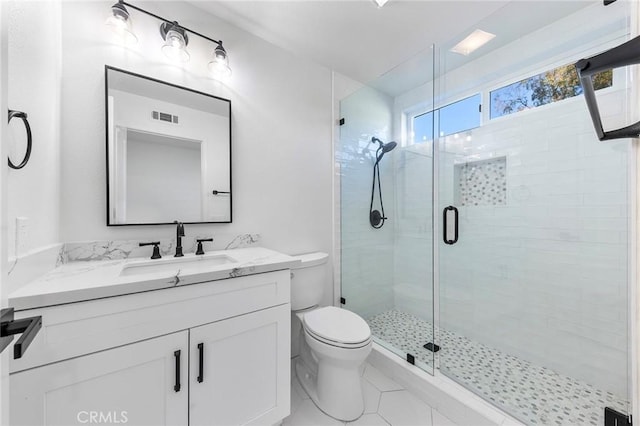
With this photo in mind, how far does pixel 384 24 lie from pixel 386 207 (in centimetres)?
143

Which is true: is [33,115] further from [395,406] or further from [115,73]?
[395,406]

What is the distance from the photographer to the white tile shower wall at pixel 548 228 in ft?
4.74

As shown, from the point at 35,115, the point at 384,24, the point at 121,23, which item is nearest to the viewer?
the point at 35,115

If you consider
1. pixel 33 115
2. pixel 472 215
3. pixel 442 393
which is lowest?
pixel 442 393

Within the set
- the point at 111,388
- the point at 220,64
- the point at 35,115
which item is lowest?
the point at 111,388

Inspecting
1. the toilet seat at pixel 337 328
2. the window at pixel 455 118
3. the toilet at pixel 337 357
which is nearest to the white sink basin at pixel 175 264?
the toilet at pixel 337 357

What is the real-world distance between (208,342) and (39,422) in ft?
1.58

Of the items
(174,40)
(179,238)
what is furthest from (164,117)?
(179,238)

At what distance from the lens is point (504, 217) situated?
74.5 inches

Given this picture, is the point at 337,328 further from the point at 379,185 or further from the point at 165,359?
the point at 379,185

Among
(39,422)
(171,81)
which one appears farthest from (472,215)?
(39,422)

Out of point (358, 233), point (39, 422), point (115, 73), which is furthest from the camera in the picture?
point (358, 233)

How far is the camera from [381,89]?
2.30 metres

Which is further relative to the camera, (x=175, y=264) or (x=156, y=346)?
(x=175, y=264)
